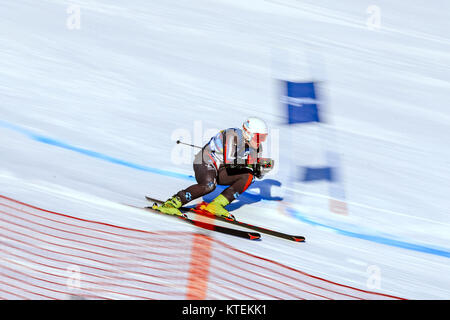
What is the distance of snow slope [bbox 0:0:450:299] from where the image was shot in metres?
6.40

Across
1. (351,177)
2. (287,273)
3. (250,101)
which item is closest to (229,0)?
(250,101)

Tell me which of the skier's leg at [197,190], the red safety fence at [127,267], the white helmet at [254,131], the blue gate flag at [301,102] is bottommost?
the red safety fence at [127,267]

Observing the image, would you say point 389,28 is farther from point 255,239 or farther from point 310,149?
point 255,239

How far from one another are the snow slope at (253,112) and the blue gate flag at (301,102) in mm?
226

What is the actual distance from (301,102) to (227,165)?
4255 millimetres

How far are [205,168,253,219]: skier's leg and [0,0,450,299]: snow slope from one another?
459 mm

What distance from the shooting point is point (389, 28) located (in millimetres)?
12703

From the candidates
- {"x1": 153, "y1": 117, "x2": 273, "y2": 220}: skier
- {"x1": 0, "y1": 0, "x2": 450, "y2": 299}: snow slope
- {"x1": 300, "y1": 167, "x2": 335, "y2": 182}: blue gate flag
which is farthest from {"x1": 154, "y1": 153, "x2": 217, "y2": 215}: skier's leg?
{"x1": 300, "y1": 167, "x2": 335, "y2": 182}: blue gate flag

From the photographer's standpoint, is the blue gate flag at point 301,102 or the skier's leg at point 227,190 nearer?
the skier's leg at point 227,190

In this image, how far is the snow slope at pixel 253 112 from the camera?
640 centimetres

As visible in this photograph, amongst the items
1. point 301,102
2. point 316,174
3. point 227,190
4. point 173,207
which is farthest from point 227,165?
point 301,102

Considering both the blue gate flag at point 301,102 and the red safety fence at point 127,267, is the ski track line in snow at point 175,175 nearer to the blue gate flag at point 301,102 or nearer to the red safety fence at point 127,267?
the red safety fence at point 127,267

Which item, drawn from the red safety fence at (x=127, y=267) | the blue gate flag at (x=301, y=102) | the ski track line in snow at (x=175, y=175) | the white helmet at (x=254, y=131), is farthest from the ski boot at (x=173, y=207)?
the blue gate flag at (x=301, y=102)

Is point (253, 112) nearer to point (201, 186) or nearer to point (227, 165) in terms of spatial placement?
point (227, 165)
